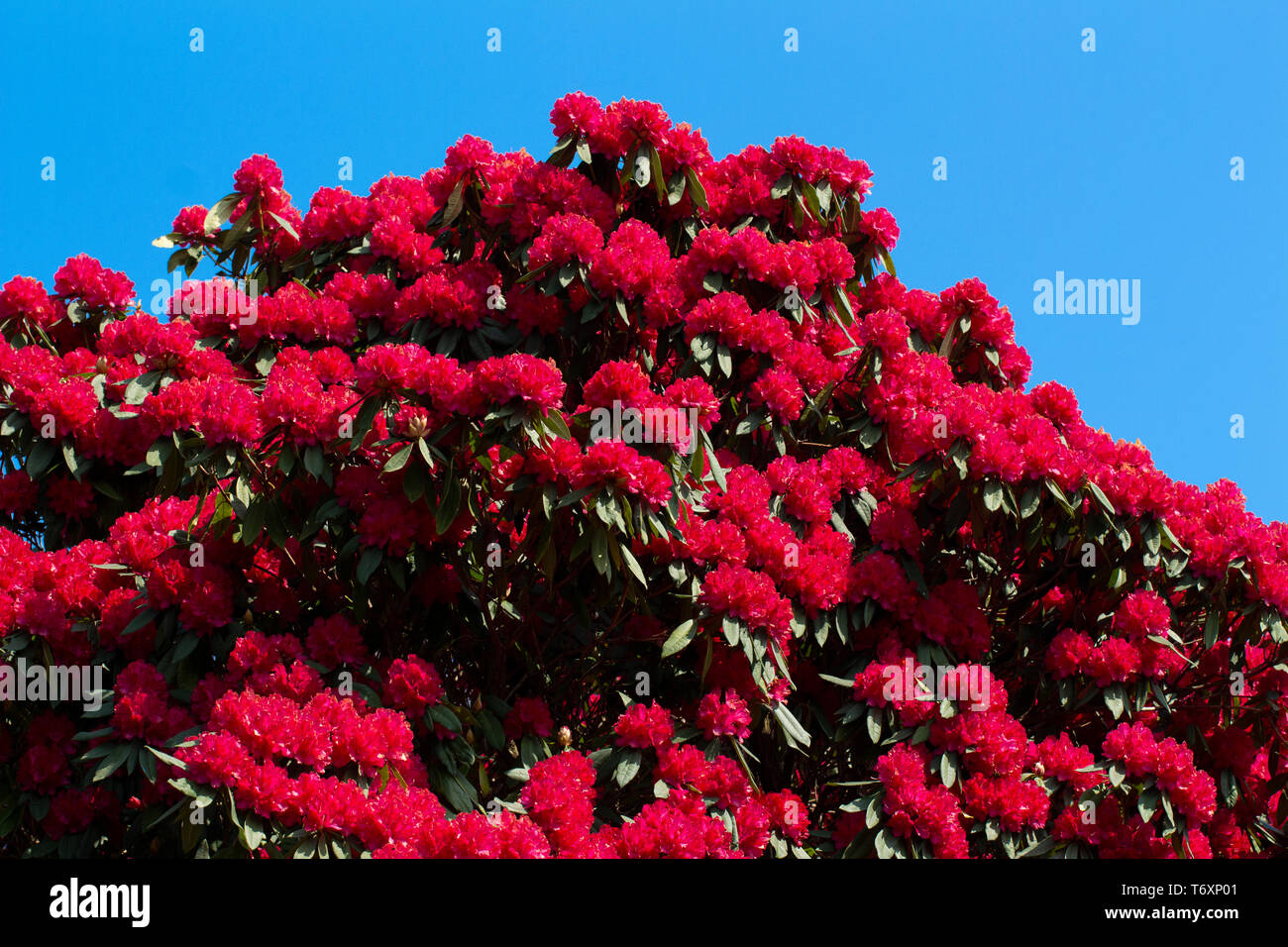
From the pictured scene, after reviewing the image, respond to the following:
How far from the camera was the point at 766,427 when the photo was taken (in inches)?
195

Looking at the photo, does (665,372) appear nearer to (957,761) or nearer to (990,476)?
(990,476)

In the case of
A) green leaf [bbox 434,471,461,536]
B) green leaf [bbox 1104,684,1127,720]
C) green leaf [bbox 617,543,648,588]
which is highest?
green leaf [bbox 434,471,461,536]

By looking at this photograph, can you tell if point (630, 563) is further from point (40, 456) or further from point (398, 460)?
point (40, 456)

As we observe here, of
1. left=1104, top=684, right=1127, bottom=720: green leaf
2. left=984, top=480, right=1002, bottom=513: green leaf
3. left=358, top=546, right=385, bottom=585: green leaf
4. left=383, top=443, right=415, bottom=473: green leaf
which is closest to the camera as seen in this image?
left=383, top=443, right=415, bottom=473: green leaf

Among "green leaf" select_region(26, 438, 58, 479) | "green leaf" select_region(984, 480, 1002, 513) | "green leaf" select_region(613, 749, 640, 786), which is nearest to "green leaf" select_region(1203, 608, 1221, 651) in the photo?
"green leaf" select_region(984, 480, 1002, 513)

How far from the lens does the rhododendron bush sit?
387 centimetres

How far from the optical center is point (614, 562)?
3.91m

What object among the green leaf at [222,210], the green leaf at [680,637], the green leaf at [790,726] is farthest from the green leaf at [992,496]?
the green leaf at [222,210]

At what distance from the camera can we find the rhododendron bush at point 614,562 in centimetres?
387

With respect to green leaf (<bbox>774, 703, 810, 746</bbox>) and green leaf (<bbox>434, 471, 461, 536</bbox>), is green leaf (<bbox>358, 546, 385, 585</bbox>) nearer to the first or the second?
green leaf (<bbox>434, 471, 461, 536</bbox>)

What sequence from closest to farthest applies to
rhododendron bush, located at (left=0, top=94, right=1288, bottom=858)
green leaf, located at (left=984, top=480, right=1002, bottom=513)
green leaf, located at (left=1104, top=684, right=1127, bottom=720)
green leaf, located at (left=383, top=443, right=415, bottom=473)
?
green leaf, located at (left=383, top=443, right=415, bottom=473)
rhododendron bush, located at (left=0, top=94, right=1288, bottom=858)
green leaf, located at (left=984, top=480, right=1002, bottom=513)
green leaf, located at (left=1104, top=684, right=1127, bottom=720)

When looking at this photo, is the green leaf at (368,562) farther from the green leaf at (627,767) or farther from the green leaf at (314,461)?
the green leaf at (627,767)

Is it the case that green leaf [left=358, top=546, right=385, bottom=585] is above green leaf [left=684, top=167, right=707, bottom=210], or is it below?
below
